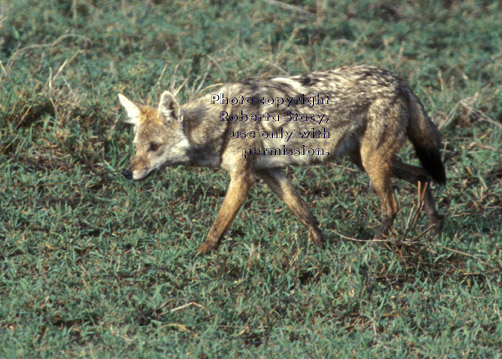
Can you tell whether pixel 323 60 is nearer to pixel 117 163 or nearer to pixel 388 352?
pixel 117 163

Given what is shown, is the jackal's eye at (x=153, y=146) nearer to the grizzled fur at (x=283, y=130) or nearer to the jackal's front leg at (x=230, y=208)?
the grizzled fur at (x=283, y=130)

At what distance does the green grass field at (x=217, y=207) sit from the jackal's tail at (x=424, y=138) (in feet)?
1.38

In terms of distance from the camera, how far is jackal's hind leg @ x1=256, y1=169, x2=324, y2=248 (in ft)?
20.5

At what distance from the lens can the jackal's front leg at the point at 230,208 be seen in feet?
19.6

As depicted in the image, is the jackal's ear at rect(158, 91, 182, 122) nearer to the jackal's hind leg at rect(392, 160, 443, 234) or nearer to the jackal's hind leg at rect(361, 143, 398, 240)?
the jackal's hind leg at rect(361, 143, 398, 240)

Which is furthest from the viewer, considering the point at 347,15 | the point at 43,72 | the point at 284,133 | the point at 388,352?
the point at 347,15

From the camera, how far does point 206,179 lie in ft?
23.5

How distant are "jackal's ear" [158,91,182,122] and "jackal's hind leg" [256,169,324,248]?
2.81ft

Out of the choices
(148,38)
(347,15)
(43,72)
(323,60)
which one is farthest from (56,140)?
(347,15)

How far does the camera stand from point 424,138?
6.42 metres

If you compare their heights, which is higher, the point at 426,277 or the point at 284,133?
the point at 284,133

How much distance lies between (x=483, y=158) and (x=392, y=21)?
10.6 ft

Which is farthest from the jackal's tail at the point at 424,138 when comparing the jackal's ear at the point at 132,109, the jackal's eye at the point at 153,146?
the jackal's ear at the point at 132,109

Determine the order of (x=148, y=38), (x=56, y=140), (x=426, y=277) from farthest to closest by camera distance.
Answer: (x=148, y=38)
(x=56, y=140)
(x=426, y=277)
